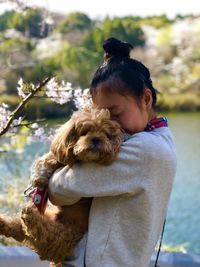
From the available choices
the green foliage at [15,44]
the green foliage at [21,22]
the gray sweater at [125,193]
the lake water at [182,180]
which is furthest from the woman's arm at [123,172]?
the green foliage at [15,44]

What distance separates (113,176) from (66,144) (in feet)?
0.51

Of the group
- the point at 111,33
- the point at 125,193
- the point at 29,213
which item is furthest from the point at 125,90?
the point at 111,33

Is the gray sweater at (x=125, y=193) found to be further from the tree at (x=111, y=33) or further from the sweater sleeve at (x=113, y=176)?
the tree at (x=111, y=33)

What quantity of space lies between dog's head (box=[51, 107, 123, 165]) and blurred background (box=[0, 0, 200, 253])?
343cm

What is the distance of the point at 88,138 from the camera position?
147 cm

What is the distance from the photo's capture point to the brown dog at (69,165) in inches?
57.0

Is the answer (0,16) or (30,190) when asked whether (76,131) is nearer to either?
(30,190)

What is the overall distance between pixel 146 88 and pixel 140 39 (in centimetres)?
677

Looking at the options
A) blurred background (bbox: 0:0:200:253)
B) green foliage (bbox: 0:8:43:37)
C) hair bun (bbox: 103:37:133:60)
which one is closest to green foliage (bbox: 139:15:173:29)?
blurred background (bbox: 0:0:200:253)

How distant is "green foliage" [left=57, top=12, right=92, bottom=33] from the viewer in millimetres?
7998

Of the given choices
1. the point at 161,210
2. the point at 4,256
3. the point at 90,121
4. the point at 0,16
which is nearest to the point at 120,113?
the point at 90,121

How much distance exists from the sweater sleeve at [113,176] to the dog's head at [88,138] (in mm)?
21

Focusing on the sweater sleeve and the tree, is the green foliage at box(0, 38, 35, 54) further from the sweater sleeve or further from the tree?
the sweater sleeve

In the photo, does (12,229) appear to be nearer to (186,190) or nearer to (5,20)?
(186,190)
